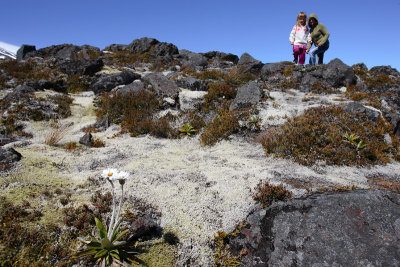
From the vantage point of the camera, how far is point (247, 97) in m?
11.1

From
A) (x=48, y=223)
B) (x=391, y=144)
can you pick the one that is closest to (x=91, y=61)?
(x=48, y=223)

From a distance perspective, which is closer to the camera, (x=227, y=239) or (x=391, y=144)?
(x=227, y=239)

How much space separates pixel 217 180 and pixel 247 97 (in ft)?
21.3

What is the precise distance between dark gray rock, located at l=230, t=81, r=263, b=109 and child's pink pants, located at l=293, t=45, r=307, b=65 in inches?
254

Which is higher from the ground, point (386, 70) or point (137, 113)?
point (386, 70)

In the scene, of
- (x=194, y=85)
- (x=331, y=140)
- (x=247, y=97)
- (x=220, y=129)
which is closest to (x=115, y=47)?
(x=194, y=85)

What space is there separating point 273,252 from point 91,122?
34.6 feet

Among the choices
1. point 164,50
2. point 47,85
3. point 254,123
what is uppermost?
point 164,50

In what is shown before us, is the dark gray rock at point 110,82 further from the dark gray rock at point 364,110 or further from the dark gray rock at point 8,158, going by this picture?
the dark gray rock at point 364,110

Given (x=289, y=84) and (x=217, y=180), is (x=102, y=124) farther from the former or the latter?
(x=289, y=84)

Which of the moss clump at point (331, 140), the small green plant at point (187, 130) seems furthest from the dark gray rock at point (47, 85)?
the moss clump at point (331, 140)

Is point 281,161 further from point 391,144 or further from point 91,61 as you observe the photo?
point 91,61

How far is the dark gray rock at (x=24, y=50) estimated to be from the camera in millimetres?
30236

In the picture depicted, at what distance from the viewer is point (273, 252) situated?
3.46 m
